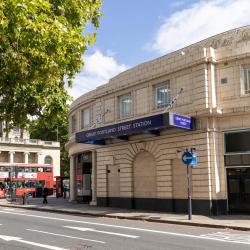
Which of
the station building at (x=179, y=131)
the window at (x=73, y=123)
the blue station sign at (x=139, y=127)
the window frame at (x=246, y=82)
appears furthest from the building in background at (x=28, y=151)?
the window frame at (x=246, y=82)

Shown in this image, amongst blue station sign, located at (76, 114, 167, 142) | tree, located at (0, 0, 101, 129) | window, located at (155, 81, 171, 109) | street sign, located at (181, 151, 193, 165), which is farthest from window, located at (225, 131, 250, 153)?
tree, located at (0, 0, 101, 129)

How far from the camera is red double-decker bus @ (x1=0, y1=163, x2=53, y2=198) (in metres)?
48.7

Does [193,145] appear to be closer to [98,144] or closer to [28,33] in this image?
[98,144]

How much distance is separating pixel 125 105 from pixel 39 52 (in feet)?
60.9

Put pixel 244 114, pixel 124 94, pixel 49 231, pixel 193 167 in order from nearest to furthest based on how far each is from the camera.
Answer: pixel 49 231 → pixel 244 114 → pixel 193 167 → pixel 124 94

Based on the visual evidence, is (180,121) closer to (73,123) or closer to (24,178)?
(73,123)

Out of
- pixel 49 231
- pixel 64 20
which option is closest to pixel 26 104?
pixel 64 20

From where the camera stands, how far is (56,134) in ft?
292

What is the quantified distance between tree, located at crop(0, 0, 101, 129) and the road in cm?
419

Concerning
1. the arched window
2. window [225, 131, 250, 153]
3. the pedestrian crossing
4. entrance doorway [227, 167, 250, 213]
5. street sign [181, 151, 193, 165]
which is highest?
the arched window

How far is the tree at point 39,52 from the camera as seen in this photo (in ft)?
30.8

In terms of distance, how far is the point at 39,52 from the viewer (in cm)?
1027

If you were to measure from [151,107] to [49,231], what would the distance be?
1148cm

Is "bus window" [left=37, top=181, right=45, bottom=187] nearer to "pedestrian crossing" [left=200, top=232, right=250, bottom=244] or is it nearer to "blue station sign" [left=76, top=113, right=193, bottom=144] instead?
"blue station sign" [left=76, top=113, right=193, bottom=144]
